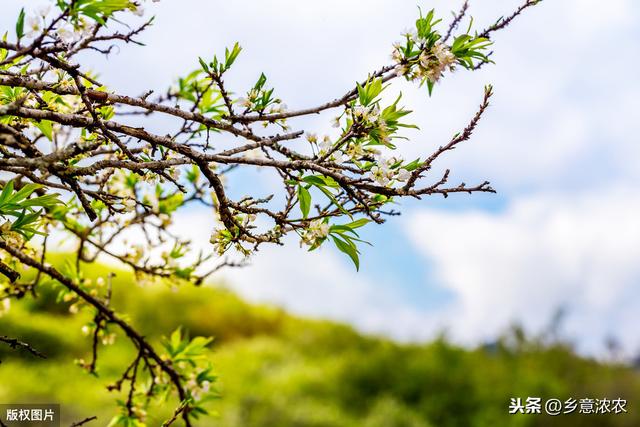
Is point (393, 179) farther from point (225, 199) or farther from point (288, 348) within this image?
point (288, 348)

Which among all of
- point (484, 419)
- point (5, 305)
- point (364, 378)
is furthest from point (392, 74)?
point (364, 378)

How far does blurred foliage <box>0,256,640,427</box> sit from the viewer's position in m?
10.1

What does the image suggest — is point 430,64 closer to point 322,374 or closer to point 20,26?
point 20,26

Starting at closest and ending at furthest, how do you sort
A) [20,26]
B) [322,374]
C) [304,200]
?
1. [20,26]
2. [304,200]
3. [322,374]

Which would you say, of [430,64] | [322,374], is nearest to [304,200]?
[430,64]

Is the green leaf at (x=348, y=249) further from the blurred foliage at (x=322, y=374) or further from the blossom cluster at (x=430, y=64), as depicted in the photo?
the blurred foliage at (x=322, y=374)

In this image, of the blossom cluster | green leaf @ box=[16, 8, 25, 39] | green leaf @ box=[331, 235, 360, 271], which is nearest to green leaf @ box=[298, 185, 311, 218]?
green leaf @ box=[331, 235, 360, 271]

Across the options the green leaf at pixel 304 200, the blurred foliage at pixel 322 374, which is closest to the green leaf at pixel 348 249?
the green leaf at pixel 304 200

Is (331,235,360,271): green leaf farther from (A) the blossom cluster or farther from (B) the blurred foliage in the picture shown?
(B) the blurred foliage

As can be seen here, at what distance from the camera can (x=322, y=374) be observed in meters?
11.9

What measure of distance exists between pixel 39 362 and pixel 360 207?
11778 millimetres

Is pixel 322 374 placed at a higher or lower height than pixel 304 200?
higher

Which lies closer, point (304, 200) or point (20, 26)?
point (20, 26)

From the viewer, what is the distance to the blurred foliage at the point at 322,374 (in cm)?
1011
